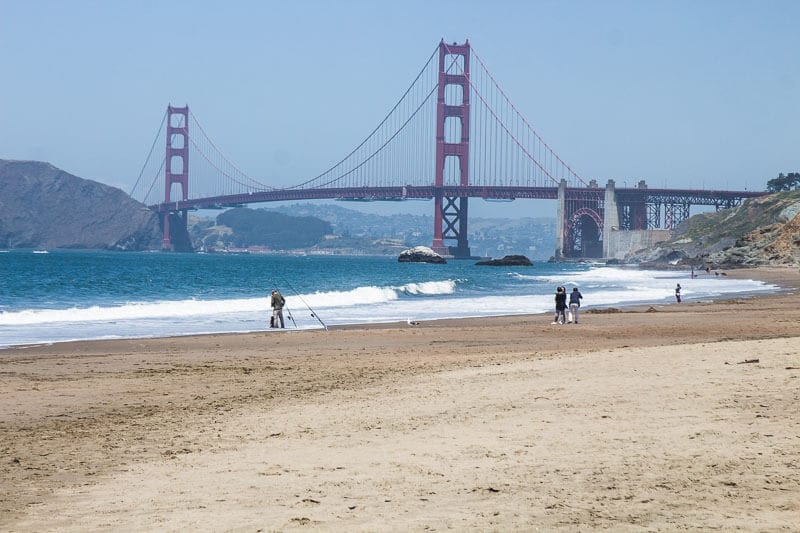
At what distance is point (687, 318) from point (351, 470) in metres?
17.7

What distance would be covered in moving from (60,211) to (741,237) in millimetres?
128784

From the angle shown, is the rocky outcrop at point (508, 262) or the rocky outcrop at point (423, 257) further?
the rocky outcrop at point (423, 257)

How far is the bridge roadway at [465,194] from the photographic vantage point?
104 m

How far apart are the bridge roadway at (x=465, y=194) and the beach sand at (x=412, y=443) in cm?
9051

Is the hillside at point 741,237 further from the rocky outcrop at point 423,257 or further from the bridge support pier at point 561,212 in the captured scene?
the rocky outcrop at point 423,257

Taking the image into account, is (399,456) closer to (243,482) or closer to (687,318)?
(243,482)

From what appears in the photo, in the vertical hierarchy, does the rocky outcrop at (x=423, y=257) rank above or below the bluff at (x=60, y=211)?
below

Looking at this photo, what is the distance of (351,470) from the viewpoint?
6727 mm

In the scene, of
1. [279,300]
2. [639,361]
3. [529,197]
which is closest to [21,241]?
[529,197]

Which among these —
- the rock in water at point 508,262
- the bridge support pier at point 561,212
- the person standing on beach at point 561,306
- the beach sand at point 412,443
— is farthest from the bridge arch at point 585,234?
the beach sand at point 412,443

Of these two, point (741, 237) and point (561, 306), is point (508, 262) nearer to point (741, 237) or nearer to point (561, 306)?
point (741, 237)

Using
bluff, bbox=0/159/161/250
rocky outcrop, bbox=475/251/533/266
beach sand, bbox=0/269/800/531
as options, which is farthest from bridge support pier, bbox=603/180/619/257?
beach sand, bbox=0/269/800/531

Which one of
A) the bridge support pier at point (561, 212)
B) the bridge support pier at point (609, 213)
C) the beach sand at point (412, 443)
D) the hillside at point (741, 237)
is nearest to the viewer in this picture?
the beach sand at point (412, 443)

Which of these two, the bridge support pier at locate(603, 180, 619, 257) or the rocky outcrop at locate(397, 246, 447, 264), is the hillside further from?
the rocky outcrop at locate(397, 246, 447, 264)
